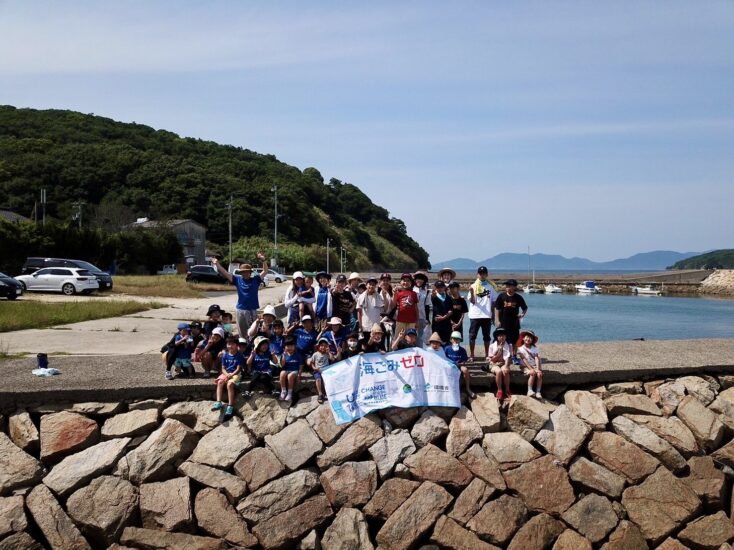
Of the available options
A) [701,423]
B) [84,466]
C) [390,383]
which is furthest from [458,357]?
[84,466]

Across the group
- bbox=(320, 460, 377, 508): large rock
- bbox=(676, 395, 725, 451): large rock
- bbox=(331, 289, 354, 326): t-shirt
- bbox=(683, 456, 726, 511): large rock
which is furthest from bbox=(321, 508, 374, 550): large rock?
bbox=(676, 395, 725, 451): large rock

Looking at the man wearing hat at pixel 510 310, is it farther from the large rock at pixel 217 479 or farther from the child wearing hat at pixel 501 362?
the large rock at pixel 217 479

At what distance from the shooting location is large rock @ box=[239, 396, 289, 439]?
9.22m

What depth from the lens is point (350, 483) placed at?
8.86 metres

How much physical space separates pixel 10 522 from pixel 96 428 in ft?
4.68

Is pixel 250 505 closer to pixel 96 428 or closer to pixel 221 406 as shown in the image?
pixel 221 406

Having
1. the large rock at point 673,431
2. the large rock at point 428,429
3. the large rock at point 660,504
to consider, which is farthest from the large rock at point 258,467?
the large rock at point 673,431

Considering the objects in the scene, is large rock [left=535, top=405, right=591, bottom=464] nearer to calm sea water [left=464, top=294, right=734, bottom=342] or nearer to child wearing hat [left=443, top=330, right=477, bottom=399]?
child wearing hat [left=443, top=330, right=477, bottom=399]

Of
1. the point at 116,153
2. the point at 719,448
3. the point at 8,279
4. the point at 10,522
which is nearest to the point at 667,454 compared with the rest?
the point at 719,448

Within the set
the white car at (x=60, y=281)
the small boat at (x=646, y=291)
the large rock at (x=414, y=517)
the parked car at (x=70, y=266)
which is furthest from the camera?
the small boat at (x=646, y=291)

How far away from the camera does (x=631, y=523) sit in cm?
884

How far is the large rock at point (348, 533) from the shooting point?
843 cm

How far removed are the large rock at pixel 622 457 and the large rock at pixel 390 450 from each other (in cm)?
252

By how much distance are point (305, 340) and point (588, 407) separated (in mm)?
4160
